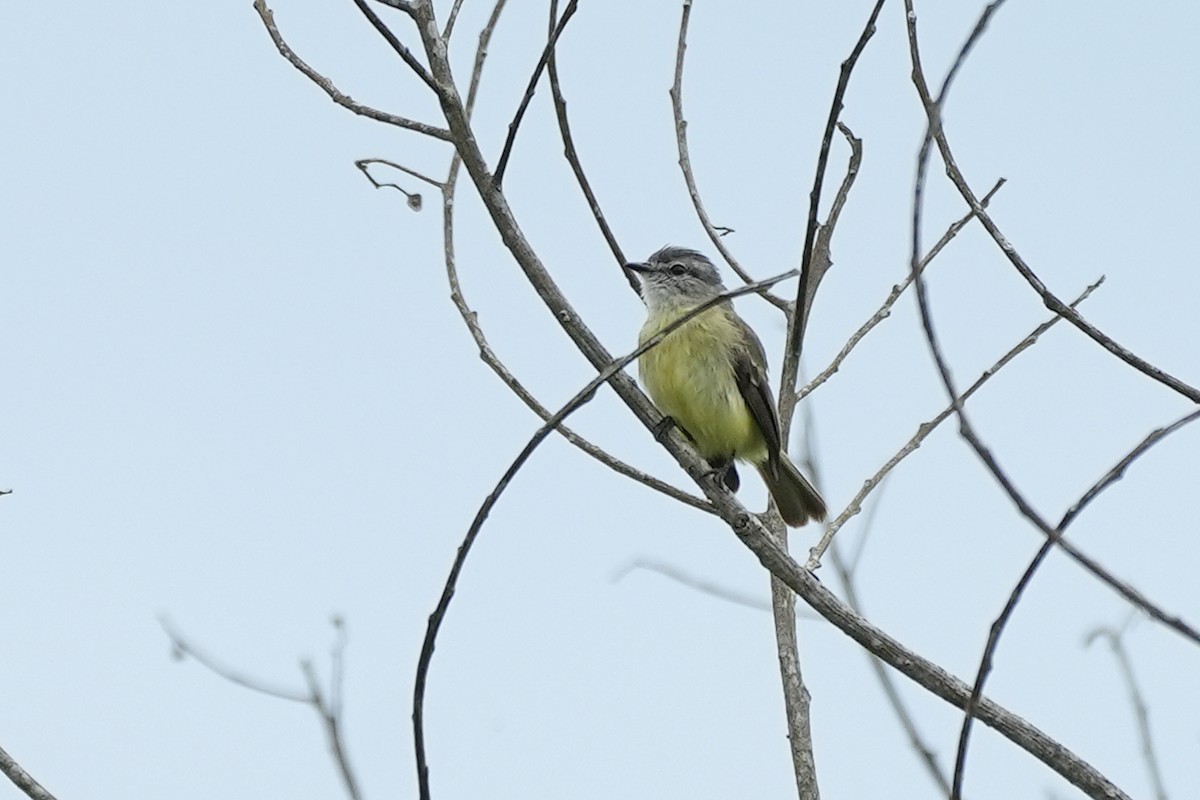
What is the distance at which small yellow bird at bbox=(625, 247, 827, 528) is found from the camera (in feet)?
21.2

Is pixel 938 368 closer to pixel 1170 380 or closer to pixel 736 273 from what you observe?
pixel 1170 380

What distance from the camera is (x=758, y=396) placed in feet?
21.6

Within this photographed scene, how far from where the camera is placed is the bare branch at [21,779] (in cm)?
246

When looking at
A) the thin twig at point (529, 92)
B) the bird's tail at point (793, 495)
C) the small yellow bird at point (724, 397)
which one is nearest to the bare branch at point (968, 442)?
the thin twig at point (529, 92)

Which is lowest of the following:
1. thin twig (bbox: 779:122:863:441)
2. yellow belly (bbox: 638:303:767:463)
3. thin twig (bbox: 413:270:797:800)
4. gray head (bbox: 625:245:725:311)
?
thin twig (bbox: 413:270:797:800)

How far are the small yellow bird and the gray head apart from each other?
1.15 feet

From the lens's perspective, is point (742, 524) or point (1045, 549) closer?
point (1045, 549)

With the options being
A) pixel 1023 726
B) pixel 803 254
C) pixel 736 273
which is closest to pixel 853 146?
pixel 736 273

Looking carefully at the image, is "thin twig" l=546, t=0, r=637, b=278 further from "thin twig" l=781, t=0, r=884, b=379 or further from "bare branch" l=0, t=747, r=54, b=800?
"bare branch" l=0, t=747, r=54, b=800

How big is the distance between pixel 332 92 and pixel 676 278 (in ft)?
13.7

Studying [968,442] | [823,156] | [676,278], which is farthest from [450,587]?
[676,278]

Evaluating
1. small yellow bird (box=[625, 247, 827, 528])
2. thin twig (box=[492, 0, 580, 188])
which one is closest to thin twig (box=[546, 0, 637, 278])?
thin twig (box=[492, 0, 580, 188])

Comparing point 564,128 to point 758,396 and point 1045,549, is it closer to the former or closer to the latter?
point 1045,549

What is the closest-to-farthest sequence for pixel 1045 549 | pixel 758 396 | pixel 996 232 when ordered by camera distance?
pixel 1045 549 → pixel 996 232 → pixel 758 396
